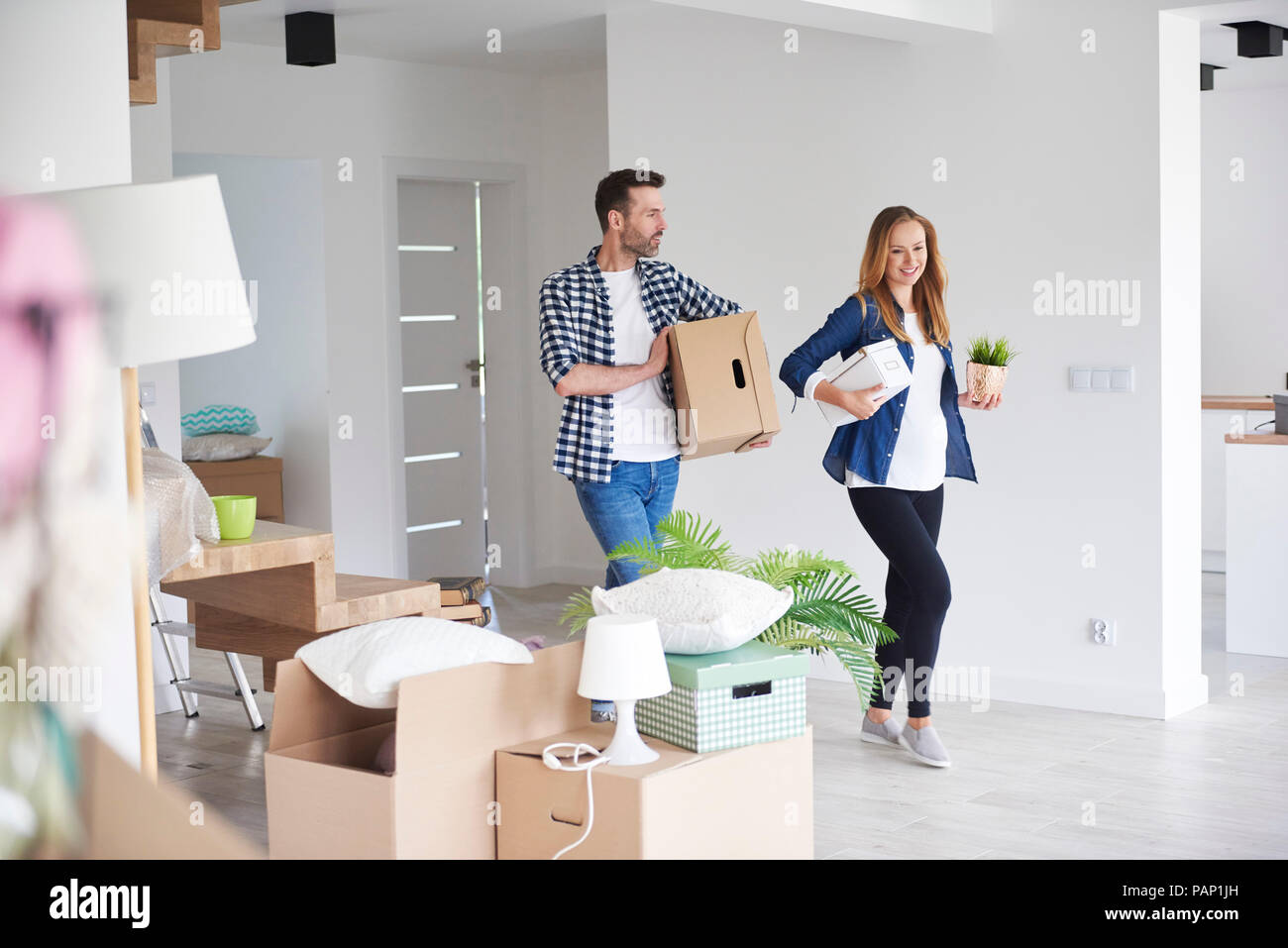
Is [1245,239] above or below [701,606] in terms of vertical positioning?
above

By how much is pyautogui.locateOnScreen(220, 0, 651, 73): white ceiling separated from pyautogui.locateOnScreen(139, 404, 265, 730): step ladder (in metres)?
2.04

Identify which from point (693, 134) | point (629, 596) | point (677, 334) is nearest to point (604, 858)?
point (629, 596)

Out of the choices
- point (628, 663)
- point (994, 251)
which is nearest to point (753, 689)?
point (628, 663)

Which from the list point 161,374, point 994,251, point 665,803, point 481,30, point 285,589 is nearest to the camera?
point 665,803

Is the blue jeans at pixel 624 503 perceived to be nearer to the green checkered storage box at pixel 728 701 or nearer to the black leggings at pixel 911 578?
the black leggings at pixel 911 578

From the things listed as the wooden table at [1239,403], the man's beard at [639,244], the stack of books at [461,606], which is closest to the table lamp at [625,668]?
the stack of books at [461,606]

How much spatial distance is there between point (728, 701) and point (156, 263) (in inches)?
50.0

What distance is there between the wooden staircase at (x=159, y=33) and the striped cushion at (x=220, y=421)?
3686mm

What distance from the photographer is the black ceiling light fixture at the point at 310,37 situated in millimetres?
5801

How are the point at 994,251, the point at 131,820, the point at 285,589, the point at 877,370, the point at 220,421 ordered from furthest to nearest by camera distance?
the point at 220,421, the point at 994,251, the point at 877,370, the point at 285,589, the point at 131,820

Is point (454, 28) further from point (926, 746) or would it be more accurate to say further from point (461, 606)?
point (926, 746)

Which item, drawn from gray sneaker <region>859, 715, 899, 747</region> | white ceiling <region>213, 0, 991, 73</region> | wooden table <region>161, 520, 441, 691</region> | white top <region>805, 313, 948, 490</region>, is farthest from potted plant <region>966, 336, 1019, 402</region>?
wooden table <region>161, 520, 441, 691</region>

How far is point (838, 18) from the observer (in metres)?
4.46

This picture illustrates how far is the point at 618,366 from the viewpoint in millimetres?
3648
